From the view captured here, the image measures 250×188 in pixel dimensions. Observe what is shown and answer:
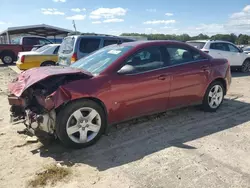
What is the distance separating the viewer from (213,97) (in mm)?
5574

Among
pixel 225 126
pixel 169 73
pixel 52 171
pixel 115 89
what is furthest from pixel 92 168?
pixel 225 126

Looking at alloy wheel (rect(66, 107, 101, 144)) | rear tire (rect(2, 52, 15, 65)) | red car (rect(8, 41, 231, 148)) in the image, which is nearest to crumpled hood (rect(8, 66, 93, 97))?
red car (rect(8, 41, 231, 148))

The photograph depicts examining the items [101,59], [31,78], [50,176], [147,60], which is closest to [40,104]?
[31,78]

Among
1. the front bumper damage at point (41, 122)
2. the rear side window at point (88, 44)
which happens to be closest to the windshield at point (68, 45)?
the rear side window at point (88, 44)

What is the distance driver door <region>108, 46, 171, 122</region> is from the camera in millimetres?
4141

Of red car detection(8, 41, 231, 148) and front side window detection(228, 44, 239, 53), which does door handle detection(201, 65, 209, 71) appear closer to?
red car detection(8, 41, 231, 148)

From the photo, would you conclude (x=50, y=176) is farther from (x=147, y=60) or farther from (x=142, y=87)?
(x=147, y=60)

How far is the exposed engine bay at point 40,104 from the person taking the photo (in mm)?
3660

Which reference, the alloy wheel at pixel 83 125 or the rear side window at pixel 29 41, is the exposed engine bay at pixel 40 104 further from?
the rear side window at pixel 29 41

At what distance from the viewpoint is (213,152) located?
12.1ft

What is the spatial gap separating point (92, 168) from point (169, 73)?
2282 mm

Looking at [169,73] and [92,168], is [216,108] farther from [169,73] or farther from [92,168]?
[92,168]

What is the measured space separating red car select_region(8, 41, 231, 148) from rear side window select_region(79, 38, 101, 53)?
380 centimetres

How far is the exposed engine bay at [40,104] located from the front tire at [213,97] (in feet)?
9.32
